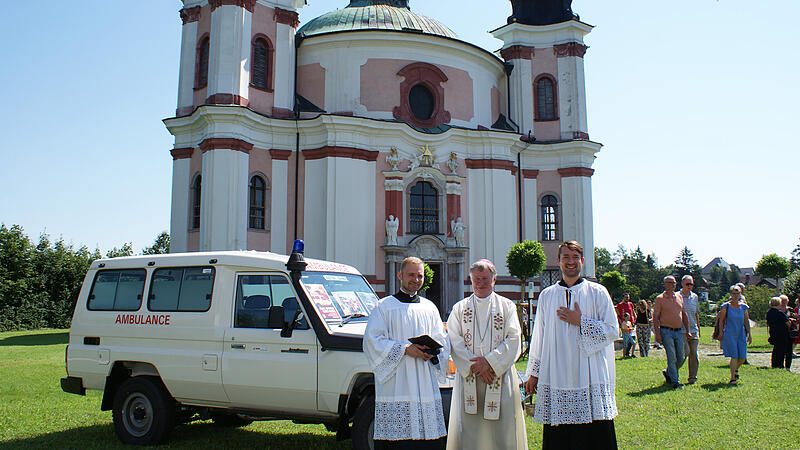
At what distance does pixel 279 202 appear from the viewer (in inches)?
959

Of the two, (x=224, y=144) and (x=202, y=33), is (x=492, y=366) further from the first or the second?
(x=202, y=33)

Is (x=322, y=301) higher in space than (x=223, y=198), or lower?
lower

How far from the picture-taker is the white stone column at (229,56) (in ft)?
75.4

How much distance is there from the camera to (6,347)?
790 inches

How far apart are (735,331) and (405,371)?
27.7 ft

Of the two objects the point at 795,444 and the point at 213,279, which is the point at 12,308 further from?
the point at 795,444

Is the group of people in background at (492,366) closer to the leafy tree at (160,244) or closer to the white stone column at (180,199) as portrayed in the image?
the white stone column at (180,199)

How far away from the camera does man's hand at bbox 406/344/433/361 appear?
16.2ft

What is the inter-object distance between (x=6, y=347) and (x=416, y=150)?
16.6 m

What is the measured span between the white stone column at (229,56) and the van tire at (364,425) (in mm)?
19138

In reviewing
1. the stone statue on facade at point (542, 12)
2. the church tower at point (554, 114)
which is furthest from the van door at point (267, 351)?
the stone statue on facade at point (542, 12)

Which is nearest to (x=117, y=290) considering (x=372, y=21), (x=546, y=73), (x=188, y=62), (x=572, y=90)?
(x=188, y=62)

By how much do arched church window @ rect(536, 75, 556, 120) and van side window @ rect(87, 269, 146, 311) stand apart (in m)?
25.0

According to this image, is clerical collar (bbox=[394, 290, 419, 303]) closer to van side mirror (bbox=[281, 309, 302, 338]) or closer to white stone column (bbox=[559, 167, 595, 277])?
van side mirror (bbox=[281, 309, 302, 338])
